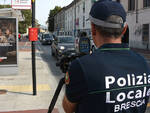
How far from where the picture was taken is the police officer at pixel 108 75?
4.97ft

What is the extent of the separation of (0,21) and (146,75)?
9.00 meters

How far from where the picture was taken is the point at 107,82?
4.99ft

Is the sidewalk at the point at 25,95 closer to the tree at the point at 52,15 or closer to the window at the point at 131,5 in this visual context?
the window at the point at 131,5

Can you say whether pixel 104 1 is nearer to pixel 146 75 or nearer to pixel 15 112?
pixel 146 75

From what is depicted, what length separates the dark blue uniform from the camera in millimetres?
1511

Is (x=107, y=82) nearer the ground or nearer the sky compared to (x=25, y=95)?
nearer the sky

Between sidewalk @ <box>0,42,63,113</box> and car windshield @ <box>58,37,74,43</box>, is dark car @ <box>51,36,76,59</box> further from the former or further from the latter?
sidewalk @ <box>0,42,63,113</box>

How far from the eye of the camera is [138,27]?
28.3 metres

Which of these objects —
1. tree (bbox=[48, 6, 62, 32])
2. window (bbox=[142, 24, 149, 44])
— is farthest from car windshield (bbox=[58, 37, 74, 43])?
tree (bbox=[48, 6, 62, 32])

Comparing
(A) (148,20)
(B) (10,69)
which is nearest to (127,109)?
(B) (10,69)

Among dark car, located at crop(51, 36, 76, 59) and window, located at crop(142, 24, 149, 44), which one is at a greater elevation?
window, located at crop(142, 24, 149, 44)

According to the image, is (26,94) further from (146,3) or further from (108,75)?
(146,3)

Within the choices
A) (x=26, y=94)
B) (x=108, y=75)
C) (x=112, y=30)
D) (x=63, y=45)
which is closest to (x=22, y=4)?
(x=26, y=94)

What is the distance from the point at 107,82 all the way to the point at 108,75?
5 cm
